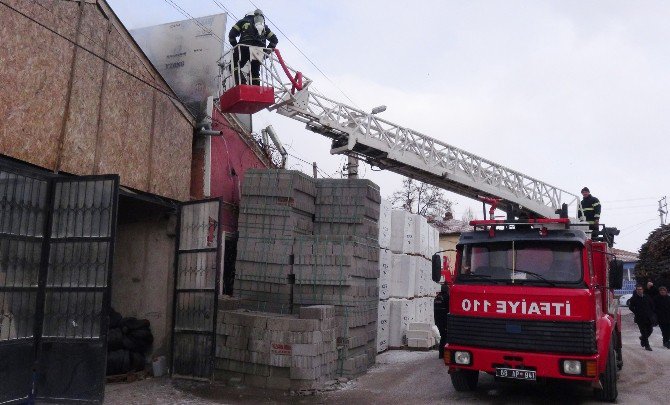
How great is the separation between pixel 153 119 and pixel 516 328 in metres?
7.16

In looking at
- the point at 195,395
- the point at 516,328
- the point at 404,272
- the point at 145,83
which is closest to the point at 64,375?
the point at 195,395

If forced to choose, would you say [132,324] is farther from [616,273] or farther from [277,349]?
[616,273]

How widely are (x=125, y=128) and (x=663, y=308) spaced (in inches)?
518

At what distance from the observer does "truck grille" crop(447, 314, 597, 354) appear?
7020 mm

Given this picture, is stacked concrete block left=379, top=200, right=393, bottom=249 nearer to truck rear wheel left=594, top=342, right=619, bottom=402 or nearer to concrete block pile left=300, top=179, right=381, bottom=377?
concrete block pile left=300, top=179, right=381, bottom=377

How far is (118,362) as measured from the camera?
31.5 ft

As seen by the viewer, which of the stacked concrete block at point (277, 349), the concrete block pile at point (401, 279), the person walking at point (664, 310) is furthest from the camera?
the person walking at point (664, 310)

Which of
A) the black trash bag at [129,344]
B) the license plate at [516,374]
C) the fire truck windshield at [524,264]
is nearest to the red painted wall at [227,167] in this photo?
the black trash bag at [129,344]

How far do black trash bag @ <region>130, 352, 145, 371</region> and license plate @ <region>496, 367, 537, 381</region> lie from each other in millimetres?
6199

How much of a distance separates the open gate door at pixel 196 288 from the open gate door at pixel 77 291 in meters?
1.94

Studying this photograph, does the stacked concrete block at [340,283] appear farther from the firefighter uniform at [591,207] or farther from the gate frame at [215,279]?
the firefighter uniform at [591,207]

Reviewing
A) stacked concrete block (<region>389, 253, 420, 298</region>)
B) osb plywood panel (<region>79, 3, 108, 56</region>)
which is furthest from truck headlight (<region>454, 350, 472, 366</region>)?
osb plywood panel (<region>79, 3, 108, 56</region>)

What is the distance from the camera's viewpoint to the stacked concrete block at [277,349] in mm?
8789

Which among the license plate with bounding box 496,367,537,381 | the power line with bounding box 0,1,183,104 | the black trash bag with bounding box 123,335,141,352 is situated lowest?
the black trash bag with bounding box 123,335,141,352
